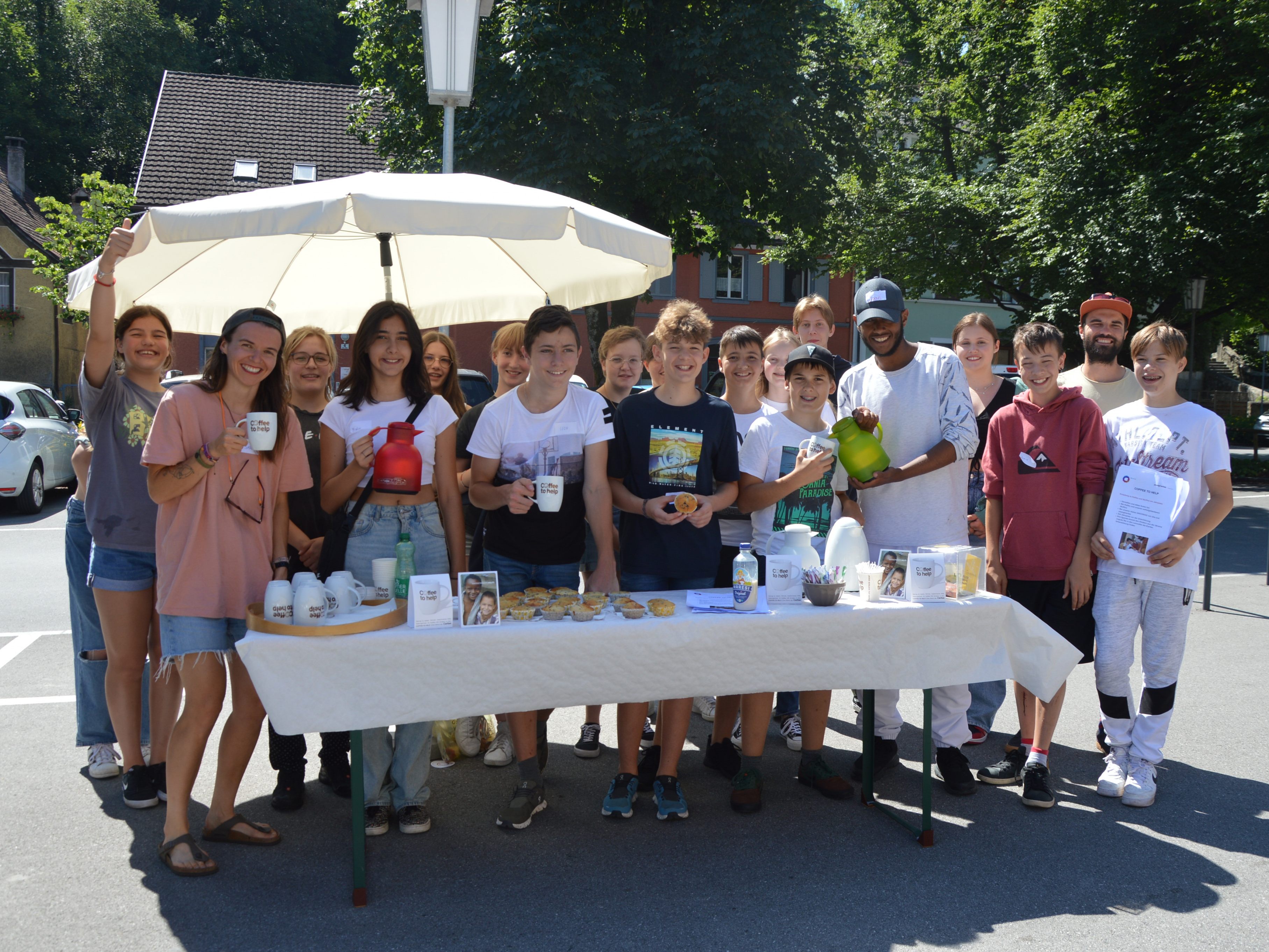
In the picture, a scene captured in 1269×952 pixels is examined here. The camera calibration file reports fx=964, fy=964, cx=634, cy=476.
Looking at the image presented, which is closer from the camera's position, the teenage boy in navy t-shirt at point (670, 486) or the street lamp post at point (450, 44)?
the teenage boy in navy t-shirt at point (670, 486)

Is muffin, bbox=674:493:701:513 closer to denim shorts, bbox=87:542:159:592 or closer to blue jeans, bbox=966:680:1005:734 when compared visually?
blue jeans, bbox=966:680:1005:734

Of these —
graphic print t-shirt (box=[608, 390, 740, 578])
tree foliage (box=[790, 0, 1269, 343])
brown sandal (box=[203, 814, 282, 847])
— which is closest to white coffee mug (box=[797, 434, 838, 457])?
graphic print t-shirt (box=[608, 390, 740, 578])

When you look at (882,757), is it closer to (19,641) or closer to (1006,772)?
(1006,772)

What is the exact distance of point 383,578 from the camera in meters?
3.38

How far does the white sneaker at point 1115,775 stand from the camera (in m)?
3.99

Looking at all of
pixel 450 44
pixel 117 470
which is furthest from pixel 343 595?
pixel 450 44

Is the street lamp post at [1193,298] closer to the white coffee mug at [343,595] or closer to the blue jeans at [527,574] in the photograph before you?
the blue jeans at [527,574]

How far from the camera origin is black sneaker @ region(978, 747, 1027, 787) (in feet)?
13.6

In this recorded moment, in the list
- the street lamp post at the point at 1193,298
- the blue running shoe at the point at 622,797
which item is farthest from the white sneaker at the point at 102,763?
the street lamp post at the point at 1193,298

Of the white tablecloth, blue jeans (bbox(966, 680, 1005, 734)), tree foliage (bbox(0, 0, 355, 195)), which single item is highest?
tree foliage (bbox(0, 0, 355, 195))

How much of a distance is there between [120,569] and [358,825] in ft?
4.73

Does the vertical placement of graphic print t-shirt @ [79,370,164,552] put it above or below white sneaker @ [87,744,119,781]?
above

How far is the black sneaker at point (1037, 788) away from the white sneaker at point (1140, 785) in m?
0.28

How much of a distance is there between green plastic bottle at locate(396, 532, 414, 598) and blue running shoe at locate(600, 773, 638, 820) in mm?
1137
